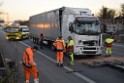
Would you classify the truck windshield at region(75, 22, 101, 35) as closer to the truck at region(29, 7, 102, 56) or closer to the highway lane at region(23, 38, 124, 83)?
the truck at region(29, 7, 102, 56)

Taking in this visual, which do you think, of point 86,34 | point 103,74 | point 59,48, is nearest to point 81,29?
point 86,34

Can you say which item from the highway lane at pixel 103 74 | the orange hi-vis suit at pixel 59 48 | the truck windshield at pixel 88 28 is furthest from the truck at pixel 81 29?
the highway lane at pixel 103 74

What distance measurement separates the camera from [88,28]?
22031 mm

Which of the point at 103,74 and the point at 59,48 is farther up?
the point at 59,48

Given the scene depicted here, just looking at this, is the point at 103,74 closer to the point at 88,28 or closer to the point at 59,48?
the point at 59,48

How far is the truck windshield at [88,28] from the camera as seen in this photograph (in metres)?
21.8

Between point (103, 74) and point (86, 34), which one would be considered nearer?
point (103, 74)

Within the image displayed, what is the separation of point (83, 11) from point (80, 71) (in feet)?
26.9

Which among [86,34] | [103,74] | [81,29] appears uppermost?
[81,29]

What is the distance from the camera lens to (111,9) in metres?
100

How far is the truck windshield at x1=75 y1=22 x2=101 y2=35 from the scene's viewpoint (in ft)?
71.7

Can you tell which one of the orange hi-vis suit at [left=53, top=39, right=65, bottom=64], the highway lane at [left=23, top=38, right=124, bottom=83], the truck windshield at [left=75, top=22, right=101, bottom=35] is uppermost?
the truck windshield at [left=75, top=22, right=101, bottom=35]

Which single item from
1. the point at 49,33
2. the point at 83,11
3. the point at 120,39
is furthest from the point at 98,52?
the point at 120,39

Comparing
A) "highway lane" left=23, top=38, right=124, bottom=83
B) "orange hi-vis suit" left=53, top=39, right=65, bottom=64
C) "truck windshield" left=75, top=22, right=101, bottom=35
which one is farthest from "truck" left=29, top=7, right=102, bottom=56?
"highway lane" left=23, top=38, right=124, bottom=83
